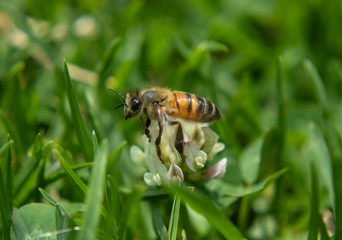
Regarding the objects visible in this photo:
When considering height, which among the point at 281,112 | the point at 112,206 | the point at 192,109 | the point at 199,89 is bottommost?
the point at 199,89

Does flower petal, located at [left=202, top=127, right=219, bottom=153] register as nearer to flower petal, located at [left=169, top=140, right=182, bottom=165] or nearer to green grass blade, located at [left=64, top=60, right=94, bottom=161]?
flower petal, located at [left=169, top=140, right=182, bottom=165]

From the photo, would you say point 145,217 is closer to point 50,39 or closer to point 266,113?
point 266,113

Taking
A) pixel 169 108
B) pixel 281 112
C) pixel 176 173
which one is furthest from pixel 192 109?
pixel 281 112

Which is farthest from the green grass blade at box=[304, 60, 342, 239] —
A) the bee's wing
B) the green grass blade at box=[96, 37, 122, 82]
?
the green grass blade at box=[96, 37, 122, 82]

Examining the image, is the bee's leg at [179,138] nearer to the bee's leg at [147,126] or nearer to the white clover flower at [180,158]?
the white clover flower at [180,158]

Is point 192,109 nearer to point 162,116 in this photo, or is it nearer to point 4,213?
point 162,116

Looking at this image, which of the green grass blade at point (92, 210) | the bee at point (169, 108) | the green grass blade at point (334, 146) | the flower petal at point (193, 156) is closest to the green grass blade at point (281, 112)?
the green grass blade at point (334, 146)

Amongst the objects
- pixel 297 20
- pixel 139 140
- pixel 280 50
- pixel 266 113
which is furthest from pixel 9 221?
pixel 297 20

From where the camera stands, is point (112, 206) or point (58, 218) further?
point (112, 206)
